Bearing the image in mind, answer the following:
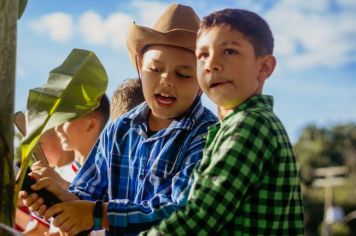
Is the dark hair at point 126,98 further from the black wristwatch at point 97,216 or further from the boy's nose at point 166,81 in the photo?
the black wristwatch at point 97,216

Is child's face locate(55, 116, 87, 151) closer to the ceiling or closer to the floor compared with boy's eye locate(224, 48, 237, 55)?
closer to the floor

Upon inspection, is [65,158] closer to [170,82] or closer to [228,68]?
[170,82]

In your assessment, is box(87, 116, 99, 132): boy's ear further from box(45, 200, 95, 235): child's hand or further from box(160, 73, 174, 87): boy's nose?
box(45, 200, 95, 235): child's hand

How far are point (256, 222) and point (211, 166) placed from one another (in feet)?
0.62

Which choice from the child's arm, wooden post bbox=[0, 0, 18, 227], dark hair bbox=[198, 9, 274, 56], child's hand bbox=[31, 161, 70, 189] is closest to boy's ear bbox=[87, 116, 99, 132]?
child's hand bbox=[31, 161, 70, 189]

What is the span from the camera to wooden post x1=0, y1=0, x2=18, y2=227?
Result: 2.17m

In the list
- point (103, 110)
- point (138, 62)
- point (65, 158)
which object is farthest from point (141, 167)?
point (65, 158)

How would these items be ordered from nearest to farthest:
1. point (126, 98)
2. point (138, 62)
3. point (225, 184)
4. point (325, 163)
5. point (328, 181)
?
point (225, 184)
point (138, 62)
point (126, 98)
point (328, 181)
point (325, 163)

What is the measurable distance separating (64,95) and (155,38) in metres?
0.52

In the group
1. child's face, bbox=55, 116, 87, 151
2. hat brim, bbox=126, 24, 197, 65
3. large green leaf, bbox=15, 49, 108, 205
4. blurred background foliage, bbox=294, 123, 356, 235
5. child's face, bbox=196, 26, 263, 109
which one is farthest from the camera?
blurred background foliage, bbox=294, 123, 356, 235

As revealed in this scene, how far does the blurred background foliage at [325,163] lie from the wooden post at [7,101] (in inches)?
1590

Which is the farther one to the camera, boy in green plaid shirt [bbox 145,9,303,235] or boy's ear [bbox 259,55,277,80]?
boy's ear [bbox 259,55,277,80]

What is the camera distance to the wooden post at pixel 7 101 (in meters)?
2.17

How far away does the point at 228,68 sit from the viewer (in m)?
2.06
